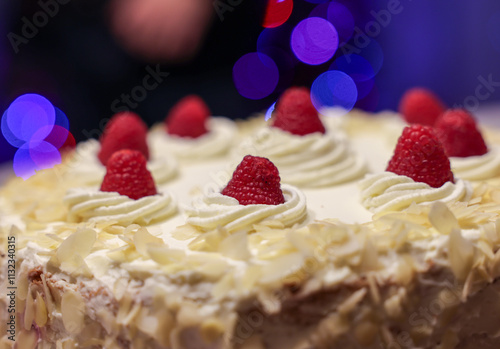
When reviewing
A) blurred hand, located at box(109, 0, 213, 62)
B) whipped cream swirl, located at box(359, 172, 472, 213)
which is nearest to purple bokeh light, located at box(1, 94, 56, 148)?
blurred hand, located at box(109, 0, 213, 62)

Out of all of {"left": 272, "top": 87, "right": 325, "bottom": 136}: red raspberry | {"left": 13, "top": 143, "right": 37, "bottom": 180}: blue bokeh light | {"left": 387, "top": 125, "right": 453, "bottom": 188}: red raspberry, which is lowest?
{"left": 13, "top": 143, "right": 37, "bottom": 180}: blue bokeh light

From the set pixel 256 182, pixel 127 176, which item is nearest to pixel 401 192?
pixel 256 182

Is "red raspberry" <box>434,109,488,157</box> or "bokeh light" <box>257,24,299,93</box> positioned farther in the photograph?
"bokeh light" <box>257,24,299,93</box>

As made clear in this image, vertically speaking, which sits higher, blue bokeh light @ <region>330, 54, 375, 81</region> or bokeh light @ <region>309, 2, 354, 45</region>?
bokeh light @ <region>309, 2, 354, 45</region>

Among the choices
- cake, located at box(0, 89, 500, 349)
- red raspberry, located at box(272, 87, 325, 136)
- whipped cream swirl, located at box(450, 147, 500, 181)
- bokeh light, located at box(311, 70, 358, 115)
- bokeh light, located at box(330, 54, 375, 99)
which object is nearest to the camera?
cake, located at box(0, 89, 500, 349)

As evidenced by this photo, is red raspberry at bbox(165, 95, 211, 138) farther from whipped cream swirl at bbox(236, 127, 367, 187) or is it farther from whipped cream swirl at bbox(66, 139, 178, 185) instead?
whipped cream swirl at bbox(236, 127, 367, 187)

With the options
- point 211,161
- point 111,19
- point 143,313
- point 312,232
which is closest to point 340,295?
point 312,232

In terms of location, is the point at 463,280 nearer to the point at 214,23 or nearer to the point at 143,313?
the point at 143,313

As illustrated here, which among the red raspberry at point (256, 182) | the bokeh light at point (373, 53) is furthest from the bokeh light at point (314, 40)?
the red raspberry at point (256, 182)

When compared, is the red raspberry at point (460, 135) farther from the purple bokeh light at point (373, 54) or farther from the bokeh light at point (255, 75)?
the purple bokeh light at point (373, 54)
